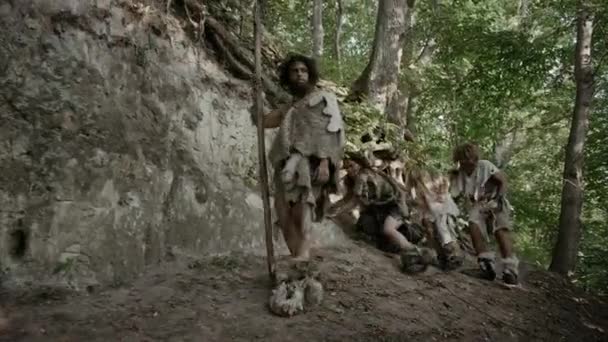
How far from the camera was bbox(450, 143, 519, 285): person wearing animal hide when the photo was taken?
5945 mm

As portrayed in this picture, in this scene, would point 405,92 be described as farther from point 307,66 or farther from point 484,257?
point 307,66

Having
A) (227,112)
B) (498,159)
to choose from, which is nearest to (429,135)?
(498,159)

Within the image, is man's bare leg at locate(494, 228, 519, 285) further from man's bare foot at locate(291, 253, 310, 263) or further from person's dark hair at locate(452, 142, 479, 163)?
man's bare foot at locate(291, 253, 310, 263)

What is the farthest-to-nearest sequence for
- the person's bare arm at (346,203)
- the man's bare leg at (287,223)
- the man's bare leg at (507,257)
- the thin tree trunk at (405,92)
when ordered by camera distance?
the thin tree trunk at (405,92) → the person's bare arm at (346,203) → the man's bare leg at (507,257) → the man's bare leg at (287,223)

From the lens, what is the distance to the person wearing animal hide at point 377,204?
678 cm

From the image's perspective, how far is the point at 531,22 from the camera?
27.7 feet

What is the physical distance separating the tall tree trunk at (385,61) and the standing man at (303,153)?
151 inches

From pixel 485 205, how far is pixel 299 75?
2938 millimetres

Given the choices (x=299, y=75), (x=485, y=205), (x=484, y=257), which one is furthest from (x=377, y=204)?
(x=299, y=75)

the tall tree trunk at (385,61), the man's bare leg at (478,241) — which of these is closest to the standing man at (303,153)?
the man's bare leg at (478,241)

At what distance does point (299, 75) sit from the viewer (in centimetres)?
452

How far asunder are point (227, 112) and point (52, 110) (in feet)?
6.71

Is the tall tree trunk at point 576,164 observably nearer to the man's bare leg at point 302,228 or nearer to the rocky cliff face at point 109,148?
the rocky cliff face at point 109,148

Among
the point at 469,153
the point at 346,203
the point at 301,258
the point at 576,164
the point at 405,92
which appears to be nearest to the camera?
the point at 301,258
